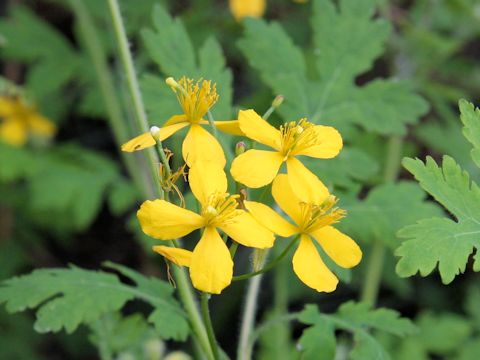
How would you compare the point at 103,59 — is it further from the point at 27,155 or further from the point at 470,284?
the point at 470,284

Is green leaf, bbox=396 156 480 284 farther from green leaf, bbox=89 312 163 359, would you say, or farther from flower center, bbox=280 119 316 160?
green leaf, bbox=89 312 163 359

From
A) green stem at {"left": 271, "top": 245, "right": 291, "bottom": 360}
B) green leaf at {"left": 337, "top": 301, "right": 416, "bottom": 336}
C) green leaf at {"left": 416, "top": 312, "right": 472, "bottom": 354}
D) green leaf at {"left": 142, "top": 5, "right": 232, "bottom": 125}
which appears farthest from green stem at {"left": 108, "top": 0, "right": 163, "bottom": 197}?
green leaf at {"left": 416, "top": 312, "right": 472, "bottom": 354}

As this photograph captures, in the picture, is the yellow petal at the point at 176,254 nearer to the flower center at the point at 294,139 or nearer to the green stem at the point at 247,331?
the flower center at the point at 294,139

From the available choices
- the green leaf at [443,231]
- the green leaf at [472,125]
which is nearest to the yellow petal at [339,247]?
the green leaf at [443,231]

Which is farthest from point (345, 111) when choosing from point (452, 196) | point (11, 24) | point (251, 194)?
point (11, 24)

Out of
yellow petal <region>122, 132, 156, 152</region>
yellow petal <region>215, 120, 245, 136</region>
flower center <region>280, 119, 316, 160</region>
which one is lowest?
flower center <region>280, 119, 316, 160</region>

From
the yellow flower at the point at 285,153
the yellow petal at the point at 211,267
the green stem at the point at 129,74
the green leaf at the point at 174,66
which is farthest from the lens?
the green leaf at the point at 174,66

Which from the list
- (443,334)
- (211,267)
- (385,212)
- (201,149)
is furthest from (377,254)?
(211,267)

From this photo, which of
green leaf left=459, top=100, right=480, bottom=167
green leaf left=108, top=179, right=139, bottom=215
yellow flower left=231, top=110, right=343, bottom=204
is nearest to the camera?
yellow flower left=231, top=110, right=343, bottom=204
